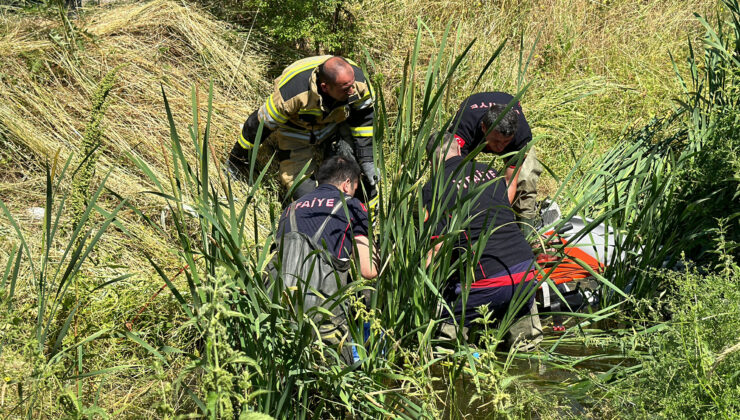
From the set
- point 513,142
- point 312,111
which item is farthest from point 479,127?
point 312,111

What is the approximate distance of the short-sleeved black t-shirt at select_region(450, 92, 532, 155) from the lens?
14.5 ft

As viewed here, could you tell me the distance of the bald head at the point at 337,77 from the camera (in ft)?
14.7

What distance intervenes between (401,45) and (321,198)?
3.92 meters

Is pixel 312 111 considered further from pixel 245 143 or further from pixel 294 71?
pixel 245 143

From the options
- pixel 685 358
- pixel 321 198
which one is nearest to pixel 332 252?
pixel 321 198

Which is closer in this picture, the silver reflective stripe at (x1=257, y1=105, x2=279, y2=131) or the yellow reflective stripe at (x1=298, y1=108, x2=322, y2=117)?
the yellow reflective stripe at (x1=298, y1=108, x2=322, y2=117)

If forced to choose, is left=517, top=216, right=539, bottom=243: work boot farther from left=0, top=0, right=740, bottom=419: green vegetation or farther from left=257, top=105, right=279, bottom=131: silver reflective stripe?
left=257, top=105, right=279, bottom=131: silver reflective stripe

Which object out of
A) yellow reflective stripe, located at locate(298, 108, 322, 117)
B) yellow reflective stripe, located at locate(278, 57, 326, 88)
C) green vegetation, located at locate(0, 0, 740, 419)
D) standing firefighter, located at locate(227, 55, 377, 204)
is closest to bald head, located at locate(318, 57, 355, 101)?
standing firefighter, located at locate(227, 55, 377, 204)

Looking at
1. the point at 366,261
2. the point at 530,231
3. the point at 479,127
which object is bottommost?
the point at 530,231

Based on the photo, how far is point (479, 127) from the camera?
443 cm

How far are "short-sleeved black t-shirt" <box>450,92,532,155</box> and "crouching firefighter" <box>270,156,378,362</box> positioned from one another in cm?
121

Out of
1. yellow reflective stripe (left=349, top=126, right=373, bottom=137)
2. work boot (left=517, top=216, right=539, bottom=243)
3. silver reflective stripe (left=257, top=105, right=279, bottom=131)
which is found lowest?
work boot (left=517, top=216, right=539, bottom=243)

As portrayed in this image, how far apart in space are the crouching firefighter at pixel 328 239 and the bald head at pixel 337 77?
3.70 feet

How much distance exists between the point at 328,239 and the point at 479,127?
1.68 meters
